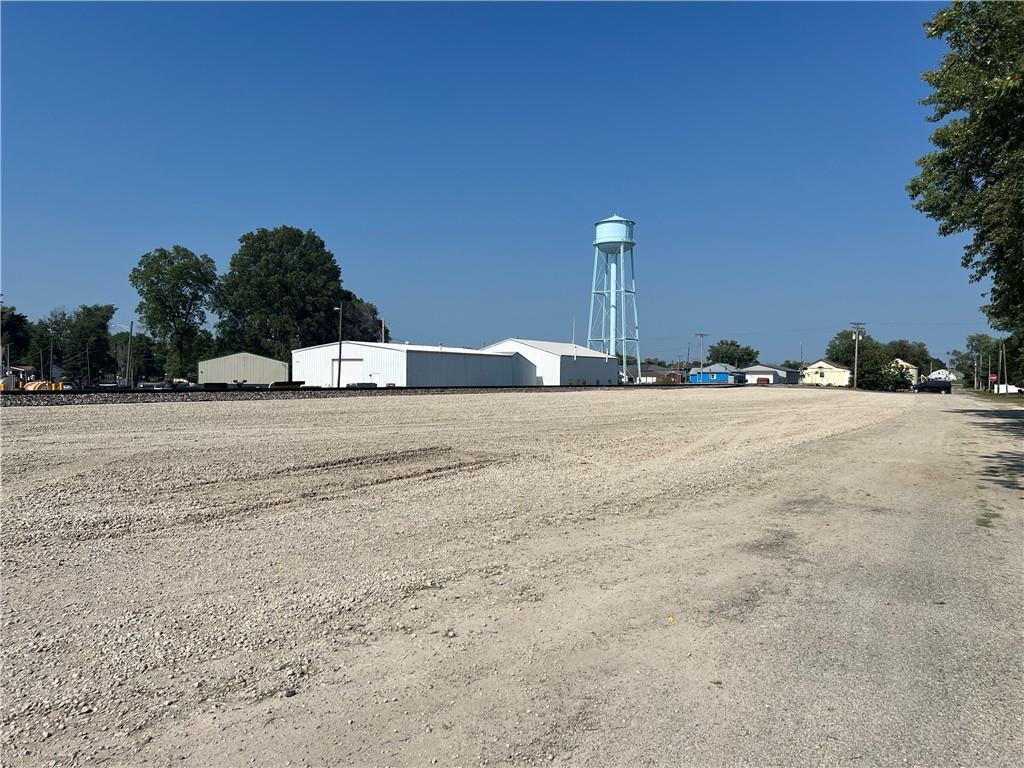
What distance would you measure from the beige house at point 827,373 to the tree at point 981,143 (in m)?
113

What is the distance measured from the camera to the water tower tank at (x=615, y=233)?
279ft

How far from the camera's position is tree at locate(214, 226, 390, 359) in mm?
A: 85438

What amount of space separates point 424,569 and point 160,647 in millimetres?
2188

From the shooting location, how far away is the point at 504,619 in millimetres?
4605

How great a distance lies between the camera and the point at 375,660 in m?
3.95

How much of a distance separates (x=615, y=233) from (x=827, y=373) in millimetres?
67064

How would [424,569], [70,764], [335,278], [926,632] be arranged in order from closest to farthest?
1. [70,764]
2. [926,632]
3. [424,569]
4. [335,278]

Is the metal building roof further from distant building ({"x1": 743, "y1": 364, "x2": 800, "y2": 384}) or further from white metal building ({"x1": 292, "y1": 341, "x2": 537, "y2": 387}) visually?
distant building ({"x1": 743, "y1": 364, "x2": 800, "y2": 384})

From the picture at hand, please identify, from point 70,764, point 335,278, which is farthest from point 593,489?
point 335,278

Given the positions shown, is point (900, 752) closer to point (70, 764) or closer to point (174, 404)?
point (70, 764)

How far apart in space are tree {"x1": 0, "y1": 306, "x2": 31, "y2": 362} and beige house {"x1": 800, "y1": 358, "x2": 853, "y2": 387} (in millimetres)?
130540

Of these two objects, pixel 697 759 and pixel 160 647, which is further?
pixel 160 647

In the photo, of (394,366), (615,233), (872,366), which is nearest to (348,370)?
(394,366)

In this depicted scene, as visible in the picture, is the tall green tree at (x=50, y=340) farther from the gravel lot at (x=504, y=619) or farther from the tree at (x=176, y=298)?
the gravel lot at (x=504, y=619)
